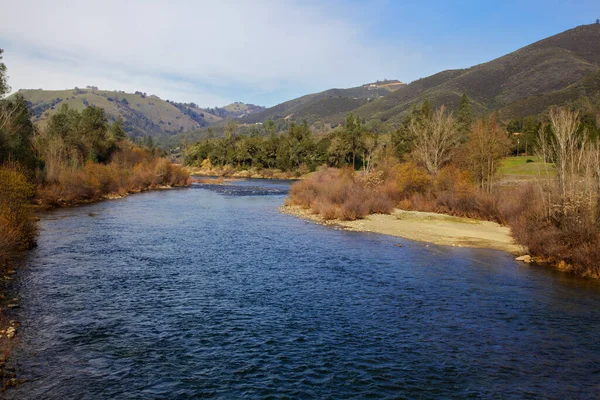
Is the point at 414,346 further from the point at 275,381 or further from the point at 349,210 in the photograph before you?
the point at 349,210

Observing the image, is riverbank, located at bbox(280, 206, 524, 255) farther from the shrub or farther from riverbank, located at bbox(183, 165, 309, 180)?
riverbank, located at bbox(183, 165, 309, 180)

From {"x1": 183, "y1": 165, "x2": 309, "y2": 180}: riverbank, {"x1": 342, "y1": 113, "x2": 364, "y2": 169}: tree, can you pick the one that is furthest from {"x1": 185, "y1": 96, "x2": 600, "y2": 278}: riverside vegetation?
{"x1": 183, "y1": 165, "x2": 309, "y2": 180}: riverbank

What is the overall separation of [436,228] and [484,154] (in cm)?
1506

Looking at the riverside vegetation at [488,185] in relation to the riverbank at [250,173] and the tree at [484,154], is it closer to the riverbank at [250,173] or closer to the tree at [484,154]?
the tree at [484,154]

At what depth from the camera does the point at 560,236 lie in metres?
24.5

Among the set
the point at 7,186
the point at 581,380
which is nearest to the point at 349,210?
the point at 7,186

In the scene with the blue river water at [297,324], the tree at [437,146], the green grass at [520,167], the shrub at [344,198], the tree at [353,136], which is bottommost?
the blue river water at [297,324]

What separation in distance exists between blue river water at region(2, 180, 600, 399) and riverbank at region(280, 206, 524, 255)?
2.92 metres

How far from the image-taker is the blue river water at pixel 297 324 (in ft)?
38.4

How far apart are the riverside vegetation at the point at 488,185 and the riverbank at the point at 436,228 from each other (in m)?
1.26

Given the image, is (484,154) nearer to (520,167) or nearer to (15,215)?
(520,167)

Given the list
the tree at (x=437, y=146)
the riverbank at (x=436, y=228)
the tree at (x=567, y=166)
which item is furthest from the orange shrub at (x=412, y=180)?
the tree at (x=567, y=166)

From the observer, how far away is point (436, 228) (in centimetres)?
3819

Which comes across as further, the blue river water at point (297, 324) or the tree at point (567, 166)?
the tree at point (567, 166)
